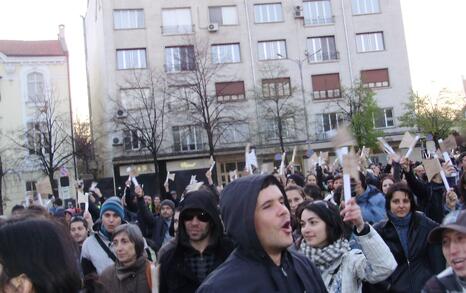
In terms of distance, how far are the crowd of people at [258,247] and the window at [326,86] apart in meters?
33.2

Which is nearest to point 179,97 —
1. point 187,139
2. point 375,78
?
point 187,139

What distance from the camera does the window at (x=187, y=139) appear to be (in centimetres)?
3794

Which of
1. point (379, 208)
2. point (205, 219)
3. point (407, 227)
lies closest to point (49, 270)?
point (205, 219)

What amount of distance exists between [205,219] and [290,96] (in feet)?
114

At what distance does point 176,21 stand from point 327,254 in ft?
124

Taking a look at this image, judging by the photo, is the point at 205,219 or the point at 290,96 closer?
the point at 205,219

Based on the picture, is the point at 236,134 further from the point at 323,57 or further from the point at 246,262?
the point at 246,262

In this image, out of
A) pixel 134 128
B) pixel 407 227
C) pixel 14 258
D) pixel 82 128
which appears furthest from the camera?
pixel 82 128

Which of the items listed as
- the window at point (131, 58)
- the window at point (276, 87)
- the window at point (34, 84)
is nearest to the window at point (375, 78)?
the window at point (276, 87)

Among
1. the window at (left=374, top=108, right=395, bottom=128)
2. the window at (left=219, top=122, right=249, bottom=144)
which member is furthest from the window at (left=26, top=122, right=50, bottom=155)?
the window at (left=374, top=108, right=395, bottom=128)

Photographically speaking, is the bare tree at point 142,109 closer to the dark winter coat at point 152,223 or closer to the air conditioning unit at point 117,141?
the air conditioning unit at point 117,141

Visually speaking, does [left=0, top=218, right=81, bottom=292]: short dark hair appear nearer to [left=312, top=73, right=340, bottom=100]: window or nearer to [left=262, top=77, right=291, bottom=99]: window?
[left=262, top=77, right=291, bottom=99]: window

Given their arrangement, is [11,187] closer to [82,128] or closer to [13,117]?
[13,117]

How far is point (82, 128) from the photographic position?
47938 millimetres
